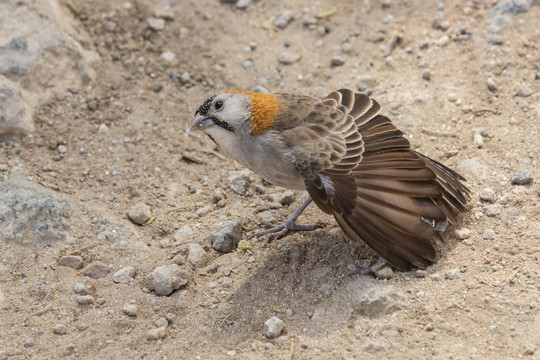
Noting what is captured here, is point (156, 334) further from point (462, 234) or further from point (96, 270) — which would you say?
point (462, 234)

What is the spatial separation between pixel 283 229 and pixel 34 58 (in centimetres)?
354

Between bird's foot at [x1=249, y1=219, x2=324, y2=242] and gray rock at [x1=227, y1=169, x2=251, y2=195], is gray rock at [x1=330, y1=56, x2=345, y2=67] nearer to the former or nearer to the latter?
gray rock at [x1=227, y1=169, x2=251, y2=195]

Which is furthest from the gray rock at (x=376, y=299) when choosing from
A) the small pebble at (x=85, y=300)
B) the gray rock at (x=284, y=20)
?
the gray rock at (x=284, y=20)

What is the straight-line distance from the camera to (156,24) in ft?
30.2

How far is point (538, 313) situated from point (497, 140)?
7.99 feet

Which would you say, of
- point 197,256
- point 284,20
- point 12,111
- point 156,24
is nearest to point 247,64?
point 284,20

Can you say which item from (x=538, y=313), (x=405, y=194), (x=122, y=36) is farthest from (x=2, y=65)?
(x=538, y=313)

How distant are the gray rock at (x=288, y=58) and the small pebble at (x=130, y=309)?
4.13 metres

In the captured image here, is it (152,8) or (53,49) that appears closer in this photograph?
(53,49)

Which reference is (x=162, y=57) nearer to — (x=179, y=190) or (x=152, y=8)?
(x=152, y=8)

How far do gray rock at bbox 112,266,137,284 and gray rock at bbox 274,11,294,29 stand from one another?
172 inches

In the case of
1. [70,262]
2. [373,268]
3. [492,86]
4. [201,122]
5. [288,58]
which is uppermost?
[492,86]

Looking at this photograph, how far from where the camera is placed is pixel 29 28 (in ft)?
26.8

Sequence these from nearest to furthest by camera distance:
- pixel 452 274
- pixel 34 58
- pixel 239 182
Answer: pixel 452 274
pixel 239 182
pixel 34 58
